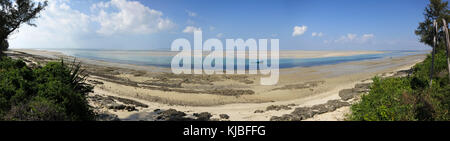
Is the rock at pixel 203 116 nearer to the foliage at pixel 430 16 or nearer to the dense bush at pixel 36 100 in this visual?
the dense bush at pixel 36 100

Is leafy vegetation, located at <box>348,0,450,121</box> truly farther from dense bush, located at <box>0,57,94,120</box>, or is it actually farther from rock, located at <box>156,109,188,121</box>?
dense bush, located at <box>0,57,94,120</box>

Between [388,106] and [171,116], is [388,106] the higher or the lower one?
the higher one

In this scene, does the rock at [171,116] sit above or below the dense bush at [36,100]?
below

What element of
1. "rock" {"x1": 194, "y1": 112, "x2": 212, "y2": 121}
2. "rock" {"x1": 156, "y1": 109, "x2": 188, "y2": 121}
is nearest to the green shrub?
"rock" {"x1": 194, "y1": 112, "x2": 212, "y2": 121}

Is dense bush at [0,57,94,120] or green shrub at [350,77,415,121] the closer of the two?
dense bush at [0,57,94,120]

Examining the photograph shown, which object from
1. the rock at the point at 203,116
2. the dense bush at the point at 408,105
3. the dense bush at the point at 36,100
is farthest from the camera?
the rock at the point at 203,116

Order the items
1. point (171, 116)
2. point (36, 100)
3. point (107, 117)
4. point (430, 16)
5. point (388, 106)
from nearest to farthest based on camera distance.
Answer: point (36, 100)
point (388, 106)
point (107, 117)
point (171, 116)
point (430, 16)

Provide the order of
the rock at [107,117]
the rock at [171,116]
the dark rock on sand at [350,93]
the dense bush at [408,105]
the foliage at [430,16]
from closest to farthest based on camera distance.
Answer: the dense bush at [408,105]
the rock at [107,117]
the rock at [171,116]
the dark rock on sand at [350,93]
the foliage at [430,16]

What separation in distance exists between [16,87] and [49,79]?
3.00 ft

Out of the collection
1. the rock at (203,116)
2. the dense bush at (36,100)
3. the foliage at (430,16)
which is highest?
A: the foliage at (430,16)

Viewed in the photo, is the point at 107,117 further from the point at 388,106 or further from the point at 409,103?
the point at 409,103

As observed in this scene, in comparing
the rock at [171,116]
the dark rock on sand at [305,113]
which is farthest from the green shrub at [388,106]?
the rock at [171,116]

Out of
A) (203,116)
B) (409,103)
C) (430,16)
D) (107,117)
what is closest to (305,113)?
(409,103)
